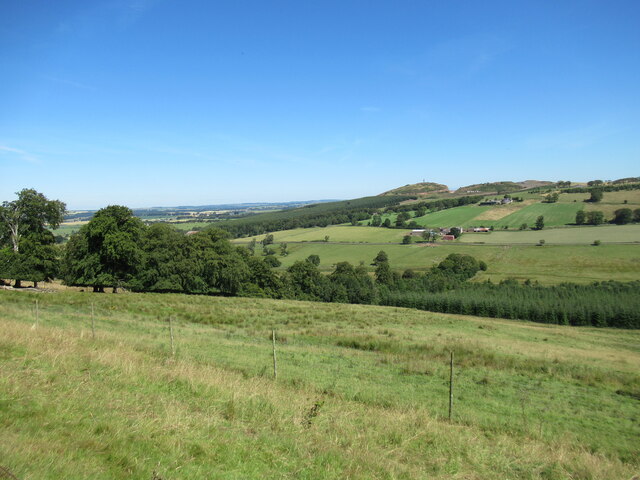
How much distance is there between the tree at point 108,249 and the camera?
38125 millimetres

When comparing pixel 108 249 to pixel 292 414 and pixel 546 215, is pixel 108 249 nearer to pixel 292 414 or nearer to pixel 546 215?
pixel 292 414

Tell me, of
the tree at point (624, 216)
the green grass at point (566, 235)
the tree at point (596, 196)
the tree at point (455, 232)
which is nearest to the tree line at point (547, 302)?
the green grass at point (566, 235)

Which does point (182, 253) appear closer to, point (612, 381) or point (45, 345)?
point (45, 345)

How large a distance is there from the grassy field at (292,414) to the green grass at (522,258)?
7280 centimetres

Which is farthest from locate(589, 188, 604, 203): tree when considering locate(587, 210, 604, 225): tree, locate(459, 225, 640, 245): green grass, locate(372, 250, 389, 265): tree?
locate(372, 250, 389, 265): tree

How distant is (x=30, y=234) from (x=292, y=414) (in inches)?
1747

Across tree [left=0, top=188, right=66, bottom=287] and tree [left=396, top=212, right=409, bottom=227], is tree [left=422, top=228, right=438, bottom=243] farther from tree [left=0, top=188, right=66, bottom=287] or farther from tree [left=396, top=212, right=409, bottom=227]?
tree [left=0, top=188, right=66, bottom=287]

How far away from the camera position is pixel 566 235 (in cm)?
11062

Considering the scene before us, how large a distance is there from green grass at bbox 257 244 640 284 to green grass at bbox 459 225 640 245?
278 inches

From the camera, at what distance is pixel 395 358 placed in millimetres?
17750

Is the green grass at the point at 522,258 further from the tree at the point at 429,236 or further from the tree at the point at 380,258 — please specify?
the tree at the point at 429,236

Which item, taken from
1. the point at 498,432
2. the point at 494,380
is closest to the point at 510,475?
the point at 498,432

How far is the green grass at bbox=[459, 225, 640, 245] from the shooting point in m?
102

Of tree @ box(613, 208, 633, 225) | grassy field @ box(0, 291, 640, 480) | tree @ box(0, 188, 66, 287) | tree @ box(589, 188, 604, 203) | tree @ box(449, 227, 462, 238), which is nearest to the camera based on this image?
grassy field @ box(0, 291, 640, 480)
